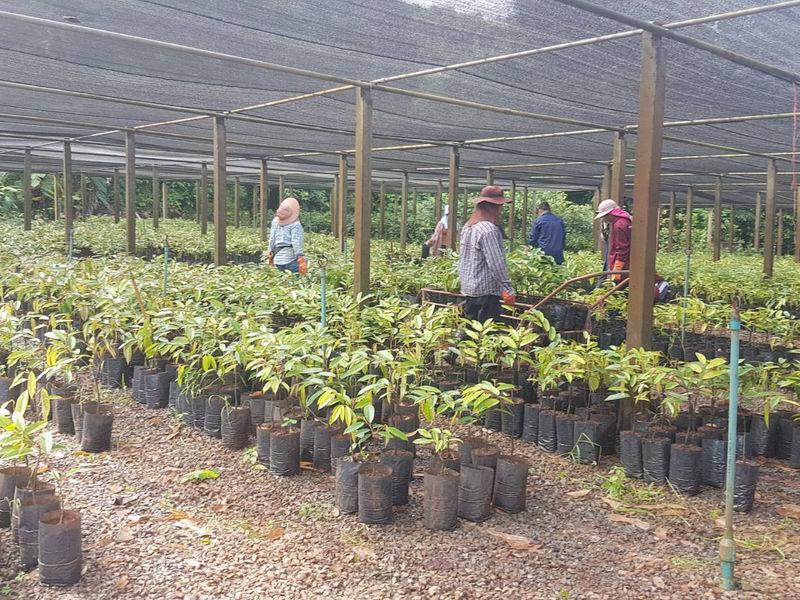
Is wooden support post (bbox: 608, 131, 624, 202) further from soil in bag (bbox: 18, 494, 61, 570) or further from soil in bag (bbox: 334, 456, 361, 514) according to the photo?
soil in bag (bbox: 18, 494, 61, 570)

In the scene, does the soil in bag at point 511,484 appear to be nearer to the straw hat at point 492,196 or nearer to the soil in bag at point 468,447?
the soil in bag at point 468,447

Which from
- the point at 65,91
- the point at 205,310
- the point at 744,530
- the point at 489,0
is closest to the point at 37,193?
the point at 65,91

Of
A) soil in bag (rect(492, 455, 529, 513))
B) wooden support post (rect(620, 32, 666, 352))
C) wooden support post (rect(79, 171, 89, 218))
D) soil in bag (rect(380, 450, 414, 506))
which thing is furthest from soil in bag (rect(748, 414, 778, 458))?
wooden support post (rect(79, 171, 89, 218))

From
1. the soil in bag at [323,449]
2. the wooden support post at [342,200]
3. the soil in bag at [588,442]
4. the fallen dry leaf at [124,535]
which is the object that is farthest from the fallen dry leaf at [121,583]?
the wooden support post at [342,200]

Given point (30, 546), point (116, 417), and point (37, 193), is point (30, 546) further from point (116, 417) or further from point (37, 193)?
point (37, 193)

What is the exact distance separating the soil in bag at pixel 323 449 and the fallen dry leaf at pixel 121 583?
120 cm

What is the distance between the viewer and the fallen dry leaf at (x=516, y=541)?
2.74m

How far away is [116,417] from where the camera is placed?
4324 mm

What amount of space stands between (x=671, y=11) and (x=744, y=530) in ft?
8.62

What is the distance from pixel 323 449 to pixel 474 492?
89 cm

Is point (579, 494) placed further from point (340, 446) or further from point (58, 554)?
point (58, 554)

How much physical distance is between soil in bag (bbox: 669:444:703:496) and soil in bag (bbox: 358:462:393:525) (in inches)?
55.7

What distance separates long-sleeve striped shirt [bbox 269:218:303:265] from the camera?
7.26 meters

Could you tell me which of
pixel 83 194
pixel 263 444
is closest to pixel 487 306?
pixel 263 444
